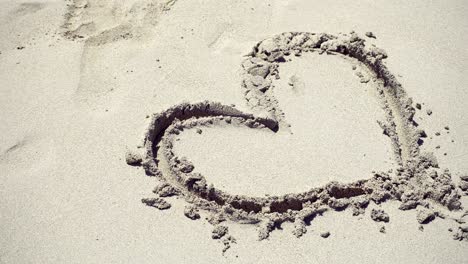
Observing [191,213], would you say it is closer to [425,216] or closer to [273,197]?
[273,197]

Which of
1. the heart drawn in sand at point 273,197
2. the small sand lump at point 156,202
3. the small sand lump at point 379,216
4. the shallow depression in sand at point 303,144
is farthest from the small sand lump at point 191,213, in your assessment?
the small sand lump at point 379,216

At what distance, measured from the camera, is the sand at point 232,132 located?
3.15 metres

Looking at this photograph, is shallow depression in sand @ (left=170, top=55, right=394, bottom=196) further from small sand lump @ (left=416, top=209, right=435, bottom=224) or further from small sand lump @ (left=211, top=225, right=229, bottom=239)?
small sand lump @ (left=416, top=209, right=435, bottom=224)

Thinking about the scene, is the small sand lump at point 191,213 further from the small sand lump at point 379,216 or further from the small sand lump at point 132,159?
the small sand lump at point 379,216

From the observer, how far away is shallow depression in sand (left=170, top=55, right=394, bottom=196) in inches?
135

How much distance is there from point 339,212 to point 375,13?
7.75 ft

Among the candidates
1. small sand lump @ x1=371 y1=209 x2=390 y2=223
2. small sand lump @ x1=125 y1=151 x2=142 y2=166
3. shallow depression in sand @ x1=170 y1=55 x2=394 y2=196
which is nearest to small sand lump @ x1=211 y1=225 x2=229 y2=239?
shallow depression in sand @ x1=170 y1=55 x2=394 y2=196

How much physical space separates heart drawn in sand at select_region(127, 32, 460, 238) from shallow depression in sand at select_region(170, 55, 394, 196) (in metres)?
0.08

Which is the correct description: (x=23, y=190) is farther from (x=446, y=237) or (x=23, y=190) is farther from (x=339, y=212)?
(x=446, y=237)

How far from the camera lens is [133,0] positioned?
14.8 feet

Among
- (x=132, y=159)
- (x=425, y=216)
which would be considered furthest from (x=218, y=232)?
(x=425, y=216)

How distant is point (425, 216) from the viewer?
326 centimetres

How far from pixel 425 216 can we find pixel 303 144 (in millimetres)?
1062

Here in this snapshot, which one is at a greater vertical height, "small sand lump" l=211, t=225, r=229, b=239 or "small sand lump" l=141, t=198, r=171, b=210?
"small sand lump" l=141, t=198, r=171, b=210
